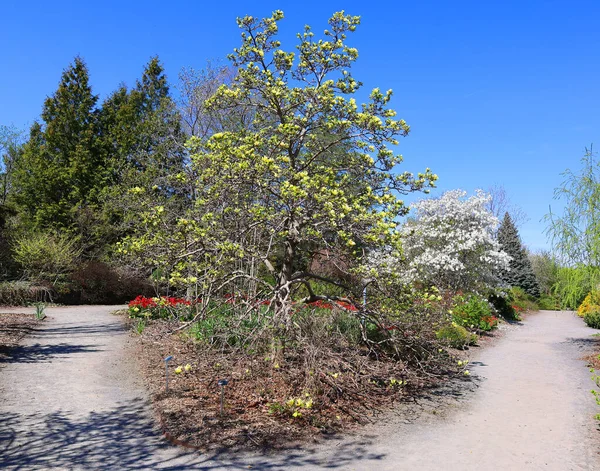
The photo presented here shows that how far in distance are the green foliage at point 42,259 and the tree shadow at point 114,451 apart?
45.1 ft

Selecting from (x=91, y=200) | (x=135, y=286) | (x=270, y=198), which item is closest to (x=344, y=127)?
(x=270, y=198)

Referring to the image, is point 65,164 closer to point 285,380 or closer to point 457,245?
point 457,245

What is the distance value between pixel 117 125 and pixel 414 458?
81.3 feet

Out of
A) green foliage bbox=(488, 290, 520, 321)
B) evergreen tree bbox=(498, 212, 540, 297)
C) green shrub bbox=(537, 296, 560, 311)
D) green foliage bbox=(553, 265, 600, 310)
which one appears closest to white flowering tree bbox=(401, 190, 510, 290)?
green foliage bbox=(488, 290, 520, 321)

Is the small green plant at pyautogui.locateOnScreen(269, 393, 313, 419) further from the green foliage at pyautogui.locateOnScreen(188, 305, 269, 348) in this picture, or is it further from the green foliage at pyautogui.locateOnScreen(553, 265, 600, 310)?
the green foliage at pyautogui.locateOnScreen(553, 265, 600, 310)

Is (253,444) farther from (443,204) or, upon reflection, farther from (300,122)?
(443,204)

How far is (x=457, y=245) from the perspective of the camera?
60.3 ft

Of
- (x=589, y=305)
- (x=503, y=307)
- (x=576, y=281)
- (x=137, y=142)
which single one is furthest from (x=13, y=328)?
(x=589, y=305)

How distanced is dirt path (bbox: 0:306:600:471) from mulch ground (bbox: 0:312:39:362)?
0.35 metres

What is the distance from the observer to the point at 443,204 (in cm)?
1973

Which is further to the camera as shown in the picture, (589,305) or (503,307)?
(503,307)

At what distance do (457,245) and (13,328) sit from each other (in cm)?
1438

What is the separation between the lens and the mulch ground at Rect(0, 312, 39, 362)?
9972 mm

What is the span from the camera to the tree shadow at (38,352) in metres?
8.96
